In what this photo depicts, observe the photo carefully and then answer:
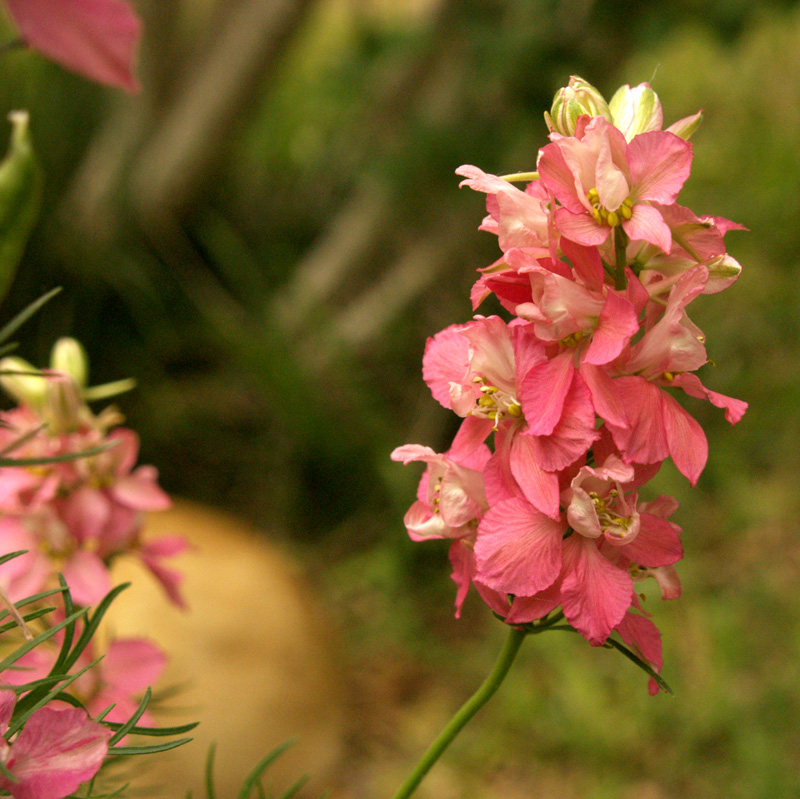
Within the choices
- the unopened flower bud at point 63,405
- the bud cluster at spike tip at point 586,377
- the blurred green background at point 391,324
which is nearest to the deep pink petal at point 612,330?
the bud cluster at spike tip at point 586,377

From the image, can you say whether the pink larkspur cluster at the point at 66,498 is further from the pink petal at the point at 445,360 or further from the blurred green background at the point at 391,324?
the blurred green background at the point at 391,324

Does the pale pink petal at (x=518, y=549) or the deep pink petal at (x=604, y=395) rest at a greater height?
the deep pink petal at (x=604, y=395)

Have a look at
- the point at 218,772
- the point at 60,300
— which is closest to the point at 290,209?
the point at 60,300

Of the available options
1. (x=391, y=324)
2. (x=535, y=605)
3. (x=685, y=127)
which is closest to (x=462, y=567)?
(x=535, y=605)

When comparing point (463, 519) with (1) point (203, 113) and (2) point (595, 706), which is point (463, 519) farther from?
(1) point (203, 113)

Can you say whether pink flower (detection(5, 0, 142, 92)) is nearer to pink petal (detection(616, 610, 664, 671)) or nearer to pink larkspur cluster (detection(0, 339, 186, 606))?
pink larkspur cluster (detection(0, 339, 186, 606))

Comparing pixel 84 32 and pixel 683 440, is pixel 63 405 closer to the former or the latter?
pixel 84 32
